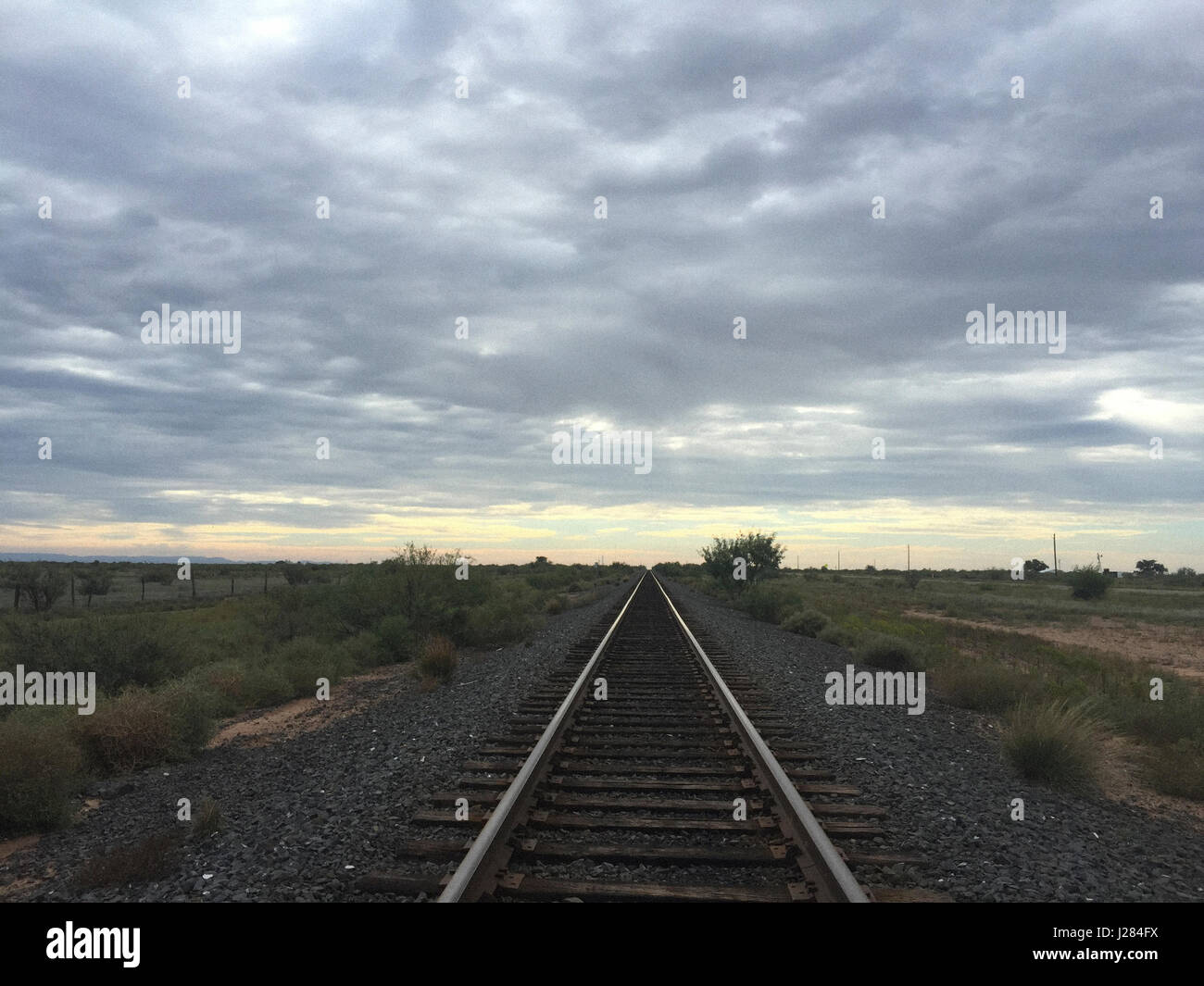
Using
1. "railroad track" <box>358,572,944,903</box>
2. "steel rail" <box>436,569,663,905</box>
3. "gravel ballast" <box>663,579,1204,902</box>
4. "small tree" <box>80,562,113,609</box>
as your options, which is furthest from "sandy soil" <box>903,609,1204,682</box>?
"small tree" <box>80,562,113,609</box>

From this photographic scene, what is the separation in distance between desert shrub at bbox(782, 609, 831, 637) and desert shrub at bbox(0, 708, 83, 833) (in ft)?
65.0

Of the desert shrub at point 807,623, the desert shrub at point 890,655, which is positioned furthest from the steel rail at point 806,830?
the desert shrub at point 807,623

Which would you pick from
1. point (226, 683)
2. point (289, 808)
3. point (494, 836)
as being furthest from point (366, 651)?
point (494, 836)

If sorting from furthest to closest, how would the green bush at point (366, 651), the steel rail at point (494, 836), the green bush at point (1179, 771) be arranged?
the green bush at point (366, 651) < the green bush at point (1179, 771) < the steel rail at point (494, 836)

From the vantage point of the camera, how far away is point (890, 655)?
16.6 meters

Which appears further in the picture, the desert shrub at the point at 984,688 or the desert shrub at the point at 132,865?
the desert shrub at the point at 984,688

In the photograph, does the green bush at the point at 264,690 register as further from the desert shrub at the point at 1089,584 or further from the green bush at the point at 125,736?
the desert shrub at the point at 1089,584

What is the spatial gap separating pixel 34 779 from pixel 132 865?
2103 mm

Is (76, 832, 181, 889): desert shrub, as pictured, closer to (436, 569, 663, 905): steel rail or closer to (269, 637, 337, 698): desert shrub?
(436, 569, 663, 905): steel rail

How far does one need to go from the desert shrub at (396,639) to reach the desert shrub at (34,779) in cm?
1130

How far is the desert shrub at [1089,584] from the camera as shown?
2395 inches

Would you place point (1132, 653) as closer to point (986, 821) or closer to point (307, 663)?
point (986, 821)
